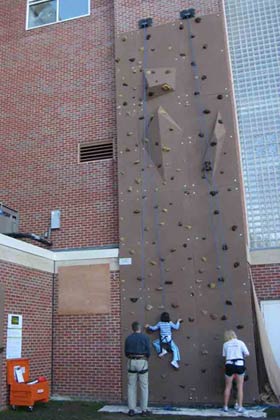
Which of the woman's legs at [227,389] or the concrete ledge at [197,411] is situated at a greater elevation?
the woman's legs at [227,389]

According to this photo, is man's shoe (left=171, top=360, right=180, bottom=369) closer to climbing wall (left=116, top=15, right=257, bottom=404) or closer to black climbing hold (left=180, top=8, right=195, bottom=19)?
climbing wall (left=116, top=15, right=257, bottom=404)

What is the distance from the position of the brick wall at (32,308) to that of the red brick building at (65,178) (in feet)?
0.07

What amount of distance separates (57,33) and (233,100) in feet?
19.5

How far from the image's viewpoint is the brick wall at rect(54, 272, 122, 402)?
10.5m

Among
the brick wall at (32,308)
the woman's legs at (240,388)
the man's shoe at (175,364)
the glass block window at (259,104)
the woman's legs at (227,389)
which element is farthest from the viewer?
the glass block window at (259,104)

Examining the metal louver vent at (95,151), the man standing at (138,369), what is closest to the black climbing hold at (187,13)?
the metal louver vent at (95,151)

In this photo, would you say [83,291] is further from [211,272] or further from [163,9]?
[163,9]

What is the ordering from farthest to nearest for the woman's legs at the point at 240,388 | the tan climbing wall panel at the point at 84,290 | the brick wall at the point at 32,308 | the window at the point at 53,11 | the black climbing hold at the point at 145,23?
the window at the point at 53,11, the black climbing hold at the point at 145,23, the tan climbing wall panel at the point at 84,290, the brick wall at the point at 32,308, the woman's legs at the point at 240,388

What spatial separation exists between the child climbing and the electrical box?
14.3 feet

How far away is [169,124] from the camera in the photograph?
38.4ft

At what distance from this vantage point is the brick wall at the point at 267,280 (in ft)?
35.2

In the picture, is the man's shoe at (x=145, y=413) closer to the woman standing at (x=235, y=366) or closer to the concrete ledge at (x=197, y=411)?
the concrete ledge at (x=197, y=411)

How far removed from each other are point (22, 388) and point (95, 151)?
20.6ft

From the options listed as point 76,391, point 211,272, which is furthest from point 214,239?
point 76,391
